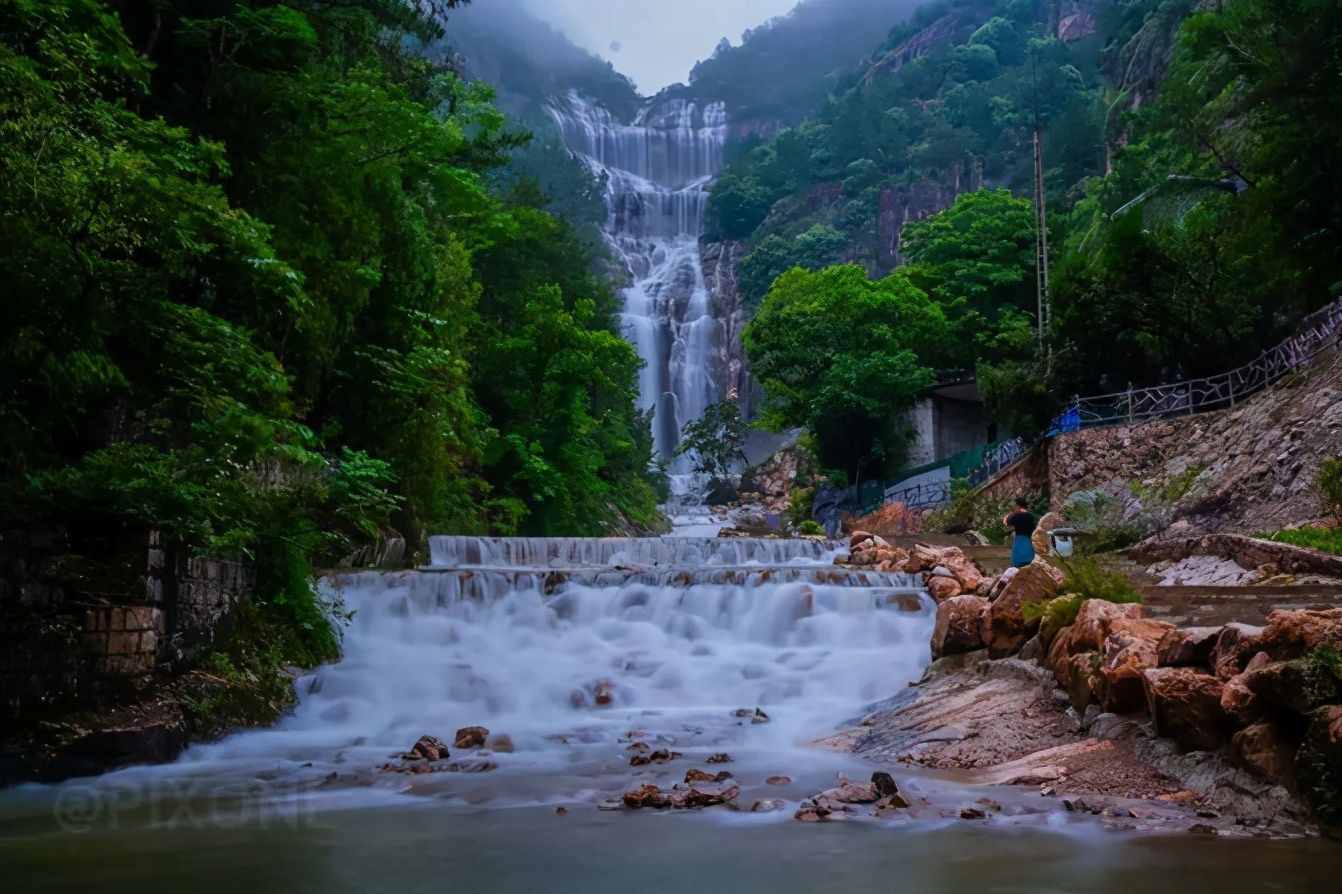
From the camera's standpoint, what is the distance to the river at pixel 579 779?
4930mm

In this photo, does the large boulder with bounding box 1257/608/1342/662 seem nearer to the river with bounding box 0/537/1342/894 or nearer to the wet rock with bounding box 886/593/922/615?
the river with bounding box 0/537/1342/894

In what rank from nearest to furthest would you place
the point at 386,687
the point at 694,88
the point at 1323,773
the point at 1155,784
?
the point at 1323,773, the point at 1155,784, the point at 386,687, the point at 694,88

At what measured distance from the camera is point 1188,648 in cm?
668

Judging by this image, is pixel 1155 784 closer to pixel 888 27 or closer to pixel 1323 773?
pixel 1323 773

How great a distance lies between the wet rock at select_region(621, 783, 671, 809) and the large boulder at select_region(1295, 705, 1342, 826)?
3634 mm

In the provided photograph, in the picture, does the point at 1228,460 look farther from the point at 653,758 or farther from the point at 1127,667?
the point at 653,758

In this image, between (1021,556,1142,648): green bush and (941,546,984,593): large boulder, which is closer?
(1021,556,1142,648): green bush

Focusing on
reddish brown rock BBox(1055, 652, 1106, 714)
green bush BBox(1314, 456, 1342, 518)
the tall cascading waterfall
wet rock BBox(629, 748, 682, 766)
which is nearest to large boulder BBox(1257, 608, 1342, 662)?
reddish brown rock BBox(1055, 652, 1106, 714)

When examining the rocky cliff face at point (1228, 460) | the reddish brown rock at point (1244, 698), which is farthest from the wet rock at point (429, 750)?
the rocky cliff face at point (1228, 460)

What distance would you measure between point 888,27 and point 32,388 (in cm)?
12951

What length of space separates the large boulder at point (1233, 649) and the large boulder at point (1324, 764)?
2.61 feet

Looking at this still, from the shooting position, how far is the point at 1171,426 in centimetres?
2278

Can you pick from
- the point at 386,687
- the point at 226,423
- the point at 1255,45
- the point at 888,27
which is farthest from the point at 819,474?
the point at 888,27

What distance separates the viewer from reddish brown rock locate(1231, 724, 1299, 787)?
5555mm
